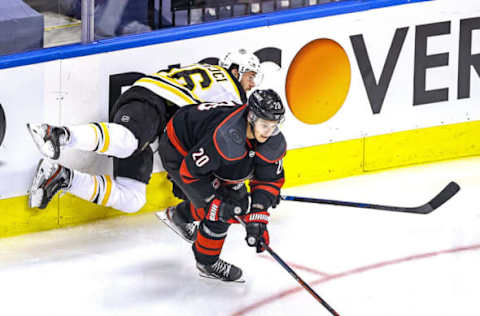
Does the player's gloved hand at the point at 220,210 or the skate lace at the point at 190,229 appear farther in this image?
the skate lace at the point at 190,229

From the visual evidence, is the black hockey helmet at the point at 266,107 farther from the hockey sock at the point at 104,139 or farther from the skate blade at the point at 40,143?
the skate blade at the point at 40,143

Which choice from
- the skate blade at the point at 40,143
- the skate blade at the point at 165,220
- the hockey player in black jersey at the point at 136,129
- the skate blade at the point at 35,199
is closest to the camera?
the skate blade at the point at 40,143

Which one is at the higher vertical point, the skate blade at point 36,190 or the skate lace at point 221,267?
the skate blade at point 36,190

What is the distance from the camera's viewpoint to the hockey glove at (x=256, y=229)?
419cm

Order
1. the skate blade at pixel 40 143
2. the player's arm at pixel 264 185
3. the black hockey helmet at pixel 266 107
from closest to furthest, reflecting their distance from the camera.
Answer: the black hockey helmet at pixel 266 107, the player's arm at pixel 264 185, the skate blade at pixel 40 143

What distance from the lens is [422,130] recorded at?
6.12 m

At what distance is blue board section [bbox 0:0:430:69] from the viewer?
193 inches

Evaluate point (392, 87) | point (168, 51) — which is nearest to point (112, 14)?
point (168, 51)

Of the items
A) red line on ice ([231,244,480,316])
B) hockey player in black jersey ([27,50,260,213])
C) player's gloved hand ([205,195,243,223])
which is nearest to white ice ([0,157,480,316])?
red line on ice ([231,244,480,316])

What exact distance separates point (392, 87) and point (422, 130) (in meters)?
0.36

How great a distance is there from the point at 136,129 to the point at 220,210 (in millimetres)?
774

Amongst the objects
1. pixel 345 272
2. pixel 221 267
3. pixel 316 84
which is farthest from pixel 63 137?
Result: pixel 316 84

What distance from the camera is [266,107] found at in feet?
13.6

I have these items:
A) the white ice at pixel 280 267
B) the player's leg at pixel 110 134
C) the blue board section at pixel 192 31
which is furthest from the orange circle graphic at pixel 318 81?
the player's leg at pixel 110 134
